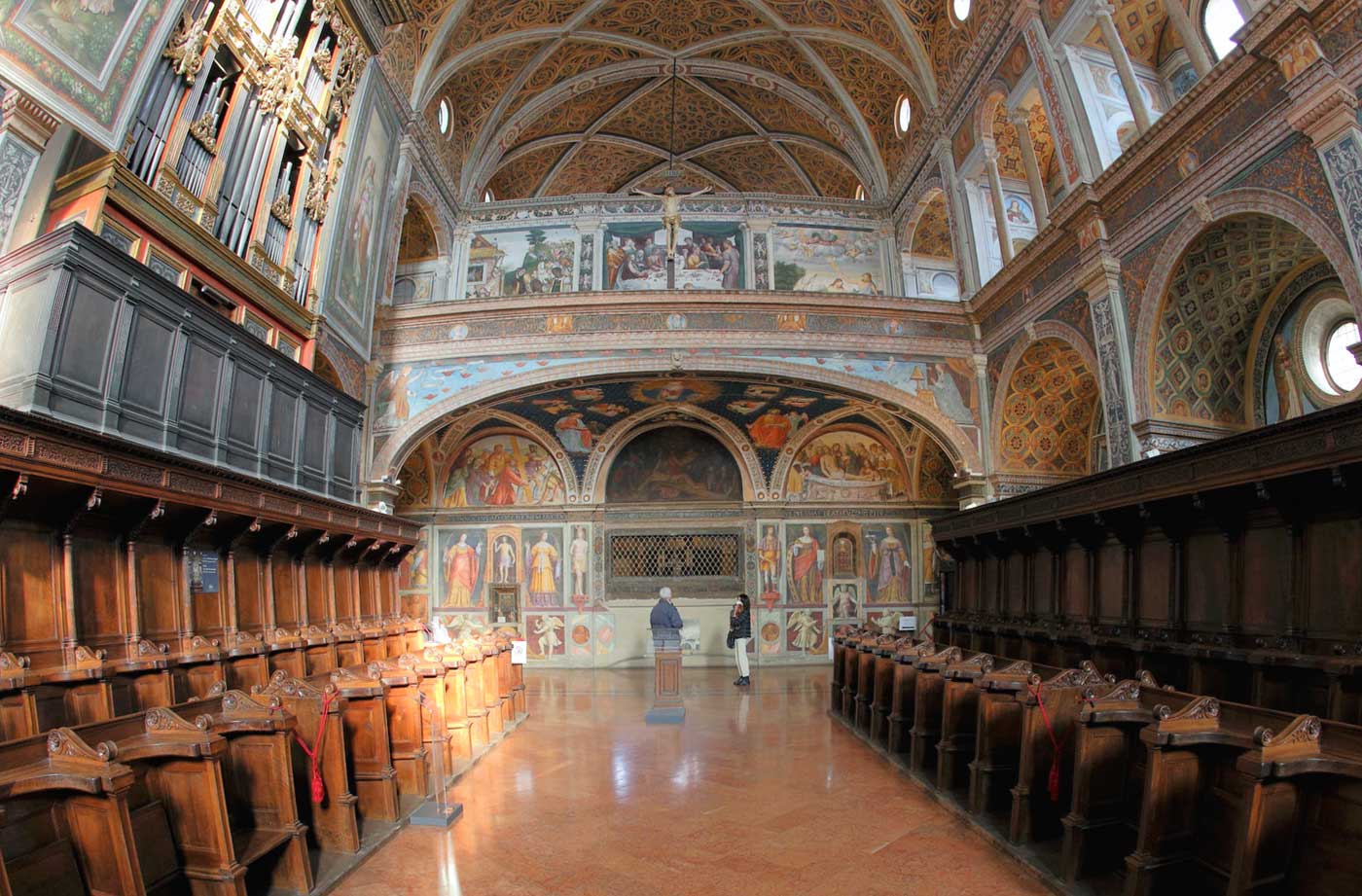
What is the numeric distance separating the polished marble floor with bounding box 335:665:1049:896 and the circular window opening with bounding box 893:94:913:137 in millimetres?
14566

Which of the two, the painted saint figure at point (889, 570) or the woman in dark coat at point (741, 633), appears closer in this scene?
the woman in dark coat at point (741, 633)

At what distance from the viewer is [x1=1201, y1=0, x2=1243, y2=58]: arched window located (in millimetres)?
10273

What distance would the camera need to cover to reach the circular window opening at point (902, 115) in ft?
57.9

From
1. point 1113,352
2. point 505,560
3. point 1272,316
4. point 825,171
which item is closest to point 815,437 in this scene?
point 505,560

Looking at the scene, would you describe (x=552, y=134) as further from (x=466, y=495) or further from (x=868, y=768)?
(x=868, y=768)

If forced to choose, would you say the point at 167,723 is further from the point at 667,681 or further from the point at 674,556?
the point at 674,556

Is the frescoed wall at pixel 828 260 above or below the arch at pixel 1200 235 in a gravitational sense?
above

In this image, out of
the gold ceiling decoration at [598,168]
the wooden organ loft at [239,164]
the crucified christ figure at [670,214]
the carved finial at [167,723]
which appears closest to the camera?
the carved finial at [167,723]

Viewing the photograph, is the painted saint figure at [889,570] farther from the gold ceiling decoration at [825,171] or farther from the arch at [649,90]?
the gold ceiling decoration at [825,171]

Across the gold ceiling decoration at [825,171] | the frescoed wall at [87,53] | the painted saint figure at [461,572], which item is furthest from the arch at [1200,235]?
the painted saint figure at [461,572]

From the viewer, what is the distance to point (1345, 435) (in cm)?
594

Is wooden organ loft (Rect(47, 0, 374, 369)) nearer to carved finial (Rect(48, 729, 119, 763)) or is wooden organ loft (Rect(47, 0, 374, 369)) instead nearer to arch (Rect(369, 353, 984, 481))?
arch (Rect(369, 353, 984, 481))

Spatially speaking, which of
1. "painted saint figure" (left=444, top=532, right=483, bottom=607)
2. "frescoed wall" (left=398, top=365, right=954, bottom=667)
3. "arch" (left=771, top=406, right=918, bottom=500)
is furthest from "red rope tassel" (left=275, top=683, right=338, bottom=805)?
"arch" (left=771, top=406, right=918, bottom=500)

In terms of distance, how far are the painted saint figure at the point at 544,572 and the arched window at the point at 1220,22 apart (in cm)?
1493
